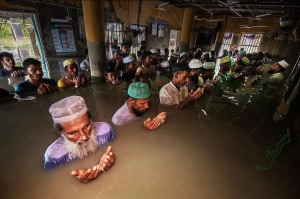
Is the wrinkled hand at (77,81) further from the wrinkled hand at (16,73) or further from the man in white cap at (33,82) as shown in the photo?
the wrinkled hand at (16,73)

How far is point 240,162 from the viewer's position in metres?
2.55

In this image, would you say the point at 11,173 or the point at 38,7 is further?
the point at 38,7

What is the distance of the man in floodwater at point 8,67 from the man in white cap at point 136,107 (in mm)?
4770

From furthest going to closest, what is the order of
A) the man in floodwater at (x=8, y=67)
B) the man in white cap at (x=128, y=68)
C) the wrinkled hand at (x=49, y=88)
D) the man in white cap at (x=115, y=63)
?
1. the man in white cap at (x=115, y=63)
2. the man in white cap at (x=128, y=68)
3. the man in floodwater at (x=8, y=67)
4. the wrinkled hand at (x=49, y=88)

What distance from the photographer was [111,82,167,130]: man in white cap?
283 centimetres

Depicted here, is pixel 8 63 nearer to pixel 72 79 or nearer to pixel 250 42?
pixel 72 79

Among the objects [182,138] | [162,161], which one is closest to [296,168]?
[182,138]

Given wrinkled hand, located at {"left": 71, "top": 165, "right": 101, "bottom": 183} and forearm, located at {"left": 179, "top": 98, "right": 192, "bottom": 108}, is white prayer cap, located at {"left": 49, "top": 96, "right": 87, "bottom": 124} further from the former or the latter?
forearm, located at {"left": 179, "top": 98, "right": 192, "bottom": 108}

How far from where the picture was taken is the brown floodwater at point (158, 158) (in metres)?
1.99

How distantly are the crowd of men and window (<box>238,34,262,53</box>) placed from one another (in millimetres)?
9231

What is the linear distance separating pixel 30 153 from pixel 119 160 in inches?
58.1

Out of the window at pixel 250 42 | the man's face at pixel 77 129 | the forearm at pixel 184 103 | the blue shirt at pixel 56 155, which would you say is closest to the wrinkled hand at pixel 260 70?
the forearm at pixel 184 103

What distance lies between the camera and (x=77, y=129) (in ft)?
6.59

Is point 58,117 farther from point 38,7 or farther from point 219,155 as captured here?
point 38,7
